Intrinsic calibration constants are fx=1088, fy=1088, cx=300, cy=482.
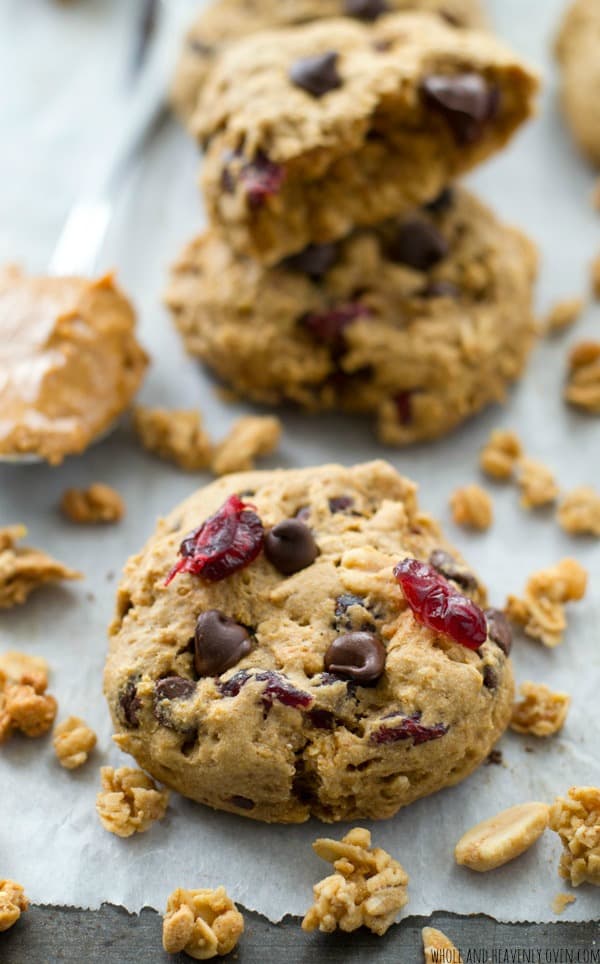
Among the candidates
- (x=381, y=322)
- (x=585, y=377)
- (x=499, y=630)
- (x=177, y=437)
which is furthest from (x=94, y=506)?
(x=585, y=377)

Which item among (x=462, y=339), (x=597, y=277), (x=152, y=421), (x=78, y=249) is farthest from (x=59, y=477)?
(x=597, y=277)

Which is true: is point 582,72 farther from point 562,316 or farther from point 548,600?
point 548,600

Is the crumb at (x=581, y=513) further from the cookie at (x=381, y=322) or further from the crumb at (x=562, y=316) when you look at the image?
the crumb at (x=562, y=316)

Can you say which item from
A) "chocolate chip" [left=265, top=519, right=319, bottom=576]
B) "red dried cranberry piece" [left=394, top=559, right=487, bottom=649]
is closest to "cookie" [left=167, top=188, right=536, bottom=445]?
"chocolate chip" [left=265, top=519, right=319, bottom=576]

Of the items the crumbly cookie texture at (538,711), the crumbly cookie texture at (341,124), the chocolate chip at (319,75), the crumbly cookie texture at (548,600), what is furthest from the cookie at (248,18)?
the crumbly cookie texture at (538,711)

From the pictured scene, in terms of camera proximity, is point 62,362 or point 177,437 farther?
point 177,437

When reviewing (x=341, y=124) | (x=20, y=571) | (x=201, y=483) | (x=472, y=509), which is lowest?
(x=472, y=509)

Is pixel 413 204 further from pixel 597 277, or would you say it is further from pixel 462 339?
pixel 597 277
